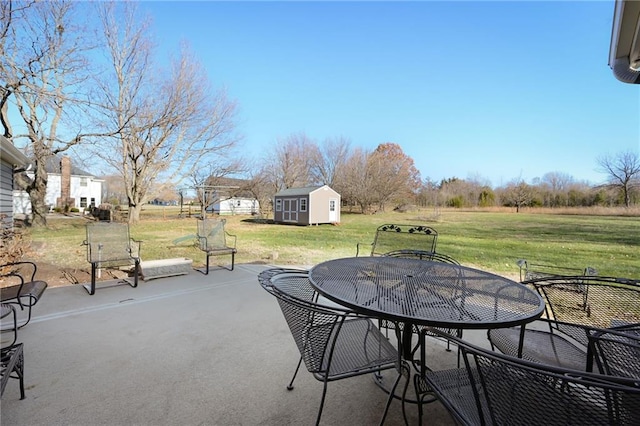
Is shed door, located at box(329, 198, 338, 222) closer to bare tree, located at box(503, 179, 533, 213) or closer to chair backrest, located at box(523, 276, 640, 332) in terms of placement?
bare tree, located at box(503, 179, 533, 213)

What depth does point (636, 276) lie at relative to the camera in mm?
5117

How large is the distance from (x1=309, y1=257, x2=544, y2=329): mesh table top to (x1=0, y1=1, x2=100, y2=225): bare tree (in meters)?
6.60

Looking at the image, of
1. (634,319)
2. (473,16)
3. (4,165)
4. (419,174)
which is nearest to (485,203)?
(419,174)

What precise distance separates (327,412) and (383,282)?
0.76 m

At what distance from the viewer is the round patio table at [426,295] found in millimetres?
1265

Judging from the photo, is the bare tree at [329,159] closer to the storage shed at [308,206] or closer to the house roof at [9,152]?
the storage shed at [308,206]

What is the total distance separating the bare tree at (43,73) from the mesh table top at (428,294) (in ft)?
21.6

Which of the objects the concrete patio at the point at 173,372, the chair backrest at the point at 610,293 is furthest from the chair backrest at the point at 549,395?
the chair backrest at the point at 610,293

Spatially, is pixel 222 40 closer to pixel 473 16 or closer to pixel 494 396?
pixel 473 16

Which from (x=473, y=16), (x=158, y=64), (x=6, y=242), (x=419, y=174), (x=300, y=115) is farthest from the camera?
Result: (x=419, y=174)

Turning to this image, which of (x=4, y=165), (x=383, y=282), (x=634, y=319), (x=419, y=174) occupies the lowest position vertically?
(x=634, y=319)

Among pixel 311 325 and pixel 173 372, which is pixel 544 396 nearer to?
pixel 311 325

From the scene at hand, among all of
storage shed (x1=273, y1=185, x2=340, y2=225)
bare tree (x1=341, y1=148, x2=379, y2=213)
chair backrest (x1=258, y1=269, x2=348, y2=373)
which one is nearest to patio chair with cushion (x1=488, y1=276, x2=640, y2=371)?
chair backrest (x1=258, y1=269, x2=348, y2=373)

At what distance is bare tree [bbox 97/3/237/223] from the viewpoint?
39.9 feet
